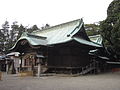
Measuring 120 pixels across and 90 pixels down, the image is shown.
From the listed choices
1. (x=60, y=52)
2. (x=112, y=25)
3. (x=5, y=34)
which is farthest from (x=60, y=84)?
(x=5, y=34)

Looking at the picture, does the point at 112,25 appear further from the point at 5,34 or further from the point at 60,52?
the point at 5,34

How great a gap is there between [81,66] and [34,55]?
6.20 meters

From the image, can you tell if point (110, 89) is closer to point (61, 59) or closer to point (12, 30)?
point (61, 59)

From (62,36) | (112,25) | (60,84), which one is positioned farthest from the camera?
(112,25)

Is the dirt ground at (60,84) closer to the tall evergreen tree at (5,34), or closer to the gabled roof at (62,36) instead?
the gabled roof at (62,36)

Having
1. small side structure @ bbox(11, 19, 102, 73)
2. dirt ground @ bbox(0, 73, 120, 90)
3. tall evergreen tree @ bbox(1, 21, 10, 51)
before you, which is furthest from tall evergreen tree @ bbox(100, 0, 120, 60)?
tall evergreen tree @ bbox(1, 21, 10, 51)

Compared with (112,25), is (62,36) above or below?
below

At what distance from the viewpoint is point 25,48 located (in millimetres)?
25016

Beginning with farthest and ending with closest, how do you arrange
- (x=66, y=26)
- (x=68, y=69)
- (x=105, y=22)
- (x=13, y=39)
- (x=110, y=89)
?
(x=13, y=39) < (x=66, y=26) < (x=105, y=22) < (x=68, y=69) < (x=110, y=89)

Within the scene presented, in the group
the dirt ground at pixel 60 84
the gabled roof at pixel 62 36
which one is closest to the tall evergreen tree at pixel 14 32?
the gabled roof at pixel 62 36

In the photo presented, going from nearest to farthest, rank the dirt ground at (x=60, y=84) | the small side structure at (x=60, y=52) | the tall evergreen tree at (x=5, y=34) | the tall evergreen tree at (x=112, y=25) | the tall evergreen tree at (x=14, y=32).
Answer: the dirt ground at (x=60, y=84), the small side structure at (x=60, y=52), the tall evergreen tree at (x=112, y=25), the tall evergreen tree at (x=5, y=34), the tall evergreen tree at (x=14, y=32)

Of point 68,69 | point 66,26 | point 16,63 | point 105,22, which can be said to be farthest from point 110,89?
point 16,63

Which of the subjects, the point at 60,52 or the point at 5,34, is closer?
the point at 60,52

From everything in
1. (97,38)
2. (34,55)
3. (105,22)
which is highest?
(105,22)
